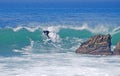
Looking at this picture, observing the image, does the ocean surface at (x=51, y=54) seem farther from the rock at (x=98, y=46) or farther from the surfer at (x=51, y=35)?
the rock at (x=98, y=46)

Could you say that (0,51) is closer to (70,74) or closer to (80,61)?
(80,61)

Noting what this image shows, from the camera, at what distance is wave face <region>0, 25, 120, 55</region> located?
1345 inches

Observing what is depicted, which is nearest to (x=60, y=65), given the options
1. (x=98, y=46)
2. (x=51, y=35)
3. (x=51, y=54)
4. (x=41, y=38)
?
(x=51, y=54)

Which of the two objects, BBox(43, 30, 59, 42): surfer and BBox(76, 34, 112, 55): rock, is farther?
BBox(43, 30, 59, 42): surfer

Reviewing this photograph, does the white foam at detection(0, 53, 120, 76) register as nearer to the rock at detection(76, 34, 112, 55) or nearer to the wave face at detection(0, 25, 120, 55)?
the rock at detection(76, 34, 112, 55)

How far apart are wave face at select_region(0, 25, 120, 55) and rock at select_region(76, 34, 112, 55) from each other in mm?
1803

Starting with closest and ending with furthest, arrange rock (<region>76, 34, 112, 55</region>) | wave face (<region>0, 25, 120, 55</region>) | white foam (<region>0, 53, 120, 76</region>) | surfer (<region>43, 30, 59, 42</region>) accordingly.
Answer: white foam (<region>0, 53, 120, 76</region>) → rock (<region>76, 34, 112, 55</region>) → wave face (<region>0, 25, 120, 55</region>) → surfer (<region>43, 30, 59, 42</region>)

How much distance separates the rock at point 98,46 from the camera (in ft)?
103

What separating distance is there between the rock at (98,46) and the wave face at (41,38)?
180 centimetres

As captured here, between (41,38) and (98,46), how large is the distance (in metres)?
8.52

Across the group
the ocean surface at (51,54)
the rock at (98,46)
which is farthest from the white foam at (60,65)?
the rock at (98,46)

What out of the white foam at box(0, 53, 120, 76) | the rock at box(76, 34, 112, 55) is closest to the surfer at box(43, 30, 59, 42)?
the rock at box(76, 34, 112, 55)

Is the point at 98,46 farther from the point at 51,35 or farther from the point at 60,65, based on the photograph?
the point at 51,35

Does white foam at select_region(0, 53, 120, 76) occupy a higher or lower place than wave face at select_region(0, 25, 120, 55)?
lower
